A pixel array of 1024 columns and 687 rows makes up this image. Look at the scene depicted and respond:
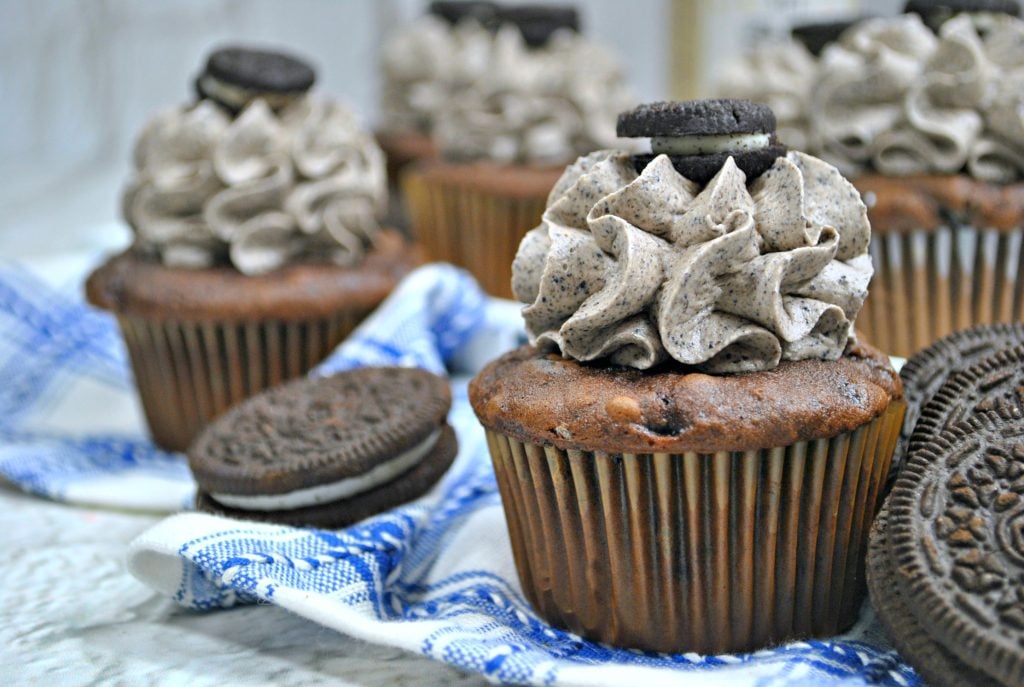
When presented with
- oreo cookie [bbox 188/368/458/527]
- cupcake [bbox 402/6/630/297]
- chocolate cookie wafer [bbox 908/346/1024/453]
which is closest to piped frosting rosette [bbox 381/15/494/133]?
cupcake [bbox 402/6/630/297]

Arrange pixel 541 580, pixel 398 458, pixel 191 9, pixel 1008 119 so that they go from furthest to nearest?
pixel 191 9 → pixel 1008 119 → pixel 398 458 → pixel 541 580

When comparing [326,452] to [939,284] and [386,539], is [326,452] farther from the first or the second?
[939,284]

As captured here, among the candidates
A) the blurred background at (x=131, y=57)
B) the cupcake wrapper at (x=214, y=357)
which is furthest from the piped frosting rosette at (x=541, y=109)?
the cupcake wrapper at (x=214, y=357)

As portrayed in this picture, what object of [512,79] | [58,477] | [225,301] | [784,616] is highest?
[512,79]

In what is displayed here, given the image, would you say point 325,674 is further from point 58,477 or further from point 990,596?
point 58,477

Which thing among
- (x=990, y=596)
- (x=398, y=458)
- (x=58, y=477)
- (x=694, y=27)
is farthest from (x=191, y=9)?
(x=990, y=596)

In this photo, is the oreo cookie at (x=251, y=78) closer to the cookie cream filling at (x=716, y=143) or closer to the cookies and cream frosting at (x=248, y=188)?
the cookies and cream frosting at (x=248, y=188)
